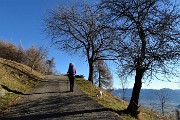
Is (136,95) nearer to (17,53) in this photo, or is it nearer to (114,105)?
(114,105)

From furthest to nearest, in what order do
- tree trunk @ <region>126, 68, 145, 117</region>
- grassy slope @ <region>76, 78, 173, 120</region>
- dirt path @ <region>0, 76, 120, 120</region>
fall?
grassy slope @ <region>76, 78, 173, 120</region>, tree trunk @ <region>126, 68, 145, 117</region>, dirt path @ <region>0, 76, 120, 120</region>

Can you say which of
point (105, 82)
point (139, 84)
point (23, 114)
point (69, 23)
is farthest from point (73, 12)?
point (105, 82)

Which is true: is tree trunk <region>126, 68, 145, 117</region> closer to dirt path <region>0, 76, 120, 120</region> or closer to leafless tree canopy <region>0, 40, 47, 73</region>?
dirt path <region>0, 76, 120, 120</region>

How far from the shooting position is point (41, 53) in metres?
63.8

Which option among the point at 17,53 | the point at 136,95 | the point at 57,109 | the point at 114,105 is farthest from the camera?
the point at 17,53

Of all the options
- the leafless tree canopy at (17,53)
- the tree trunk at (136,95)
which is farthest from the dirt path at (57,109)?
the leafless tree canopy at (17,53)

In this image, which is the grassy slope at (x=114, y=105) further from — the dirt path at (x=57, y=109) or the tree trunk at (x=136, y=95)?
the dirt path at (x=57, y=109)

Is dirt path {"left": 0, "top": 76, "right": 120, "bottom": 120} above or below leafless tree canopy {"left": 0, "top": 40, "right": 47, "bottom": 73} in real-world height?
below

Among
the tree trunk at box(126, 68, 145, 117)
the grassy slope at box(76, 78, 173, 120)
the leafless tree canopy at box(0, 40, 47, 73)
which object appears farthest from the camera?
the leafless tree canopy at box(0, 40, 47, 73)

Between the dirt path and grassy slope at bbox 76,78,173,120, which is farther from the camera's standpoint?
grassy slope at bbox 76,78,173,120

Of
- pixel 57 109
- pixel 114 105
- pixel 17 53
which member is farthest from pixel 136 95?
pixel 17 53

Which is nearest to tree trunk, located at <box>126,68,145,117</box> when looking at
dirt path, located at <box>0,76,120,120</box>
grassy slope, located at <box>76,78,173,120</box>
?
grassy slope, located at <box>76,78,173,120</box>

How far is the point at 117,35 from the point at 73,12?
21065mm

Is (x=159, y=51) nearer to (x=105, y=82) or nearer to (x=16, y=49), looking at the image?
(x=105, y=82)
